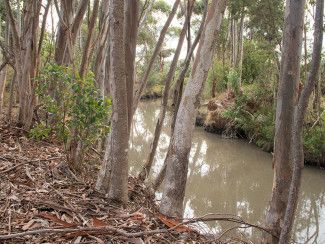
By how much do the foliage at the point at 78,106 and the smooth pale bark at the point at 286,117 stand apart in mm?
1659

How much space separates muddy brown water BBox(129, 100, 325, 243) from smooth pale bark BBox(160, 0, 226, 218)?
3.79ft

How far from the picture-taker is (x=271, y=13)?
13109 millimetres

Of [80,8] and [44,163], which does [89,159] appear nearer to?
[44,163]

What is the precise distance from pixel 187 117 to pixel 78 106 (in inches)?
42.8

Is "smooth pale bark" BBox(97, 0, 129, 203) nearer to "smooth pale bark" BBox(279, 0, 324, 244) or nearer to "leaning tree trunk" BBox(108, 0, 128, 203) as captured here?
"leaning tree trunk" BBox(108, 0, 128, 203)

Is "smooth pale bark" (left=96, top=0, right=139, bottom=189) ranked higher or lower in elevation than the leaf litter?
higher

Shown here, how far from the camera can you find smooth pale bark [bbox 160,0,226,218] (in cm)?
357

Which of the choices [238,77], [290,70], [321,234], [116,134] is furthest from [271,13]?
[116,134]

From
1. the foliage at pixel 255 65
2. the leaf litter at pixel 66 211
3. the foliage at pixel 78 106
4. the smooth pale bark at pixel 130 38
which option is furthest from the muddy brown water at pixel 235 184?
the foliage at pixel 255 65

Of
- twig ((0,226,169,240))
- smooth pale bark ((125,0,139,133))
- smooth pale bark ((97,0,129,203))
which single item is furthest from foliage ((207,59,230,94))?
twig ((0,226,169,240))

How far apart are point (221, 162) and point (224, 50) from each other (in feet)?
36.3

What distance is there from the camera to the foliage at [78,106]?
3.84 meters

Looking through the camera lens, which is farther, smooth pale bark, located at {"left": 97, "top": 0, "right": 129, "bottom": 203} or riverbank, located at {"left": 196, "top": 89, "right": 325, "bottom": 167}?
riverbank, located at {"left": 196, "top": 89, "right": 325, "bottom": 167}

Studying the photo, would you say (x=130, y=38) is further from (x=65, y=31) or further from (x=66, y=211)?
(x=65, y=31)
